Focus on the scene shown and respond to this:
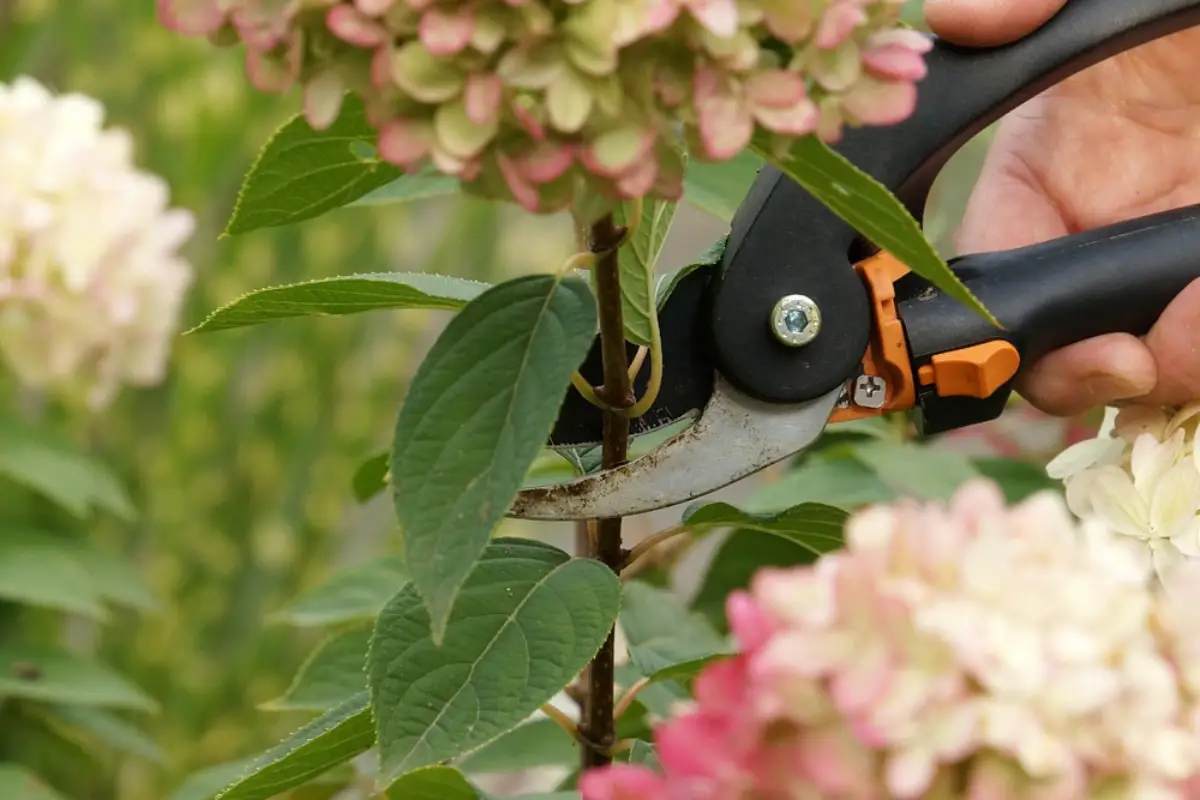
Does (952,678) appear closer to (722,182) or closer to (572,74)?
(572,74)

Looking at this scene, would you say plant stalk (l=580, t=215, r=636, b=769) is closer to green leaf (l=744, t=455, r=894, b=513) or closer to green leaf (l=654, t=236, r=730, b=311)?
green leaf (l=654, t=236, r=730, b=311)

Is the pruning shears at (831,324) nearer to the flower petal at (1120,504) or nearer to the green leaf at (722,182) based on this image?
the flower petal at (1120,504)

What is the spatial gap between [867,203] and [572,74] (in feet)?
0.25

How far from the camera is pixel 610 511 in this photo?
1.27ft

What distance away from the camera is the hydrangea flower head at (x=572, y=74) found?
0.24 metres

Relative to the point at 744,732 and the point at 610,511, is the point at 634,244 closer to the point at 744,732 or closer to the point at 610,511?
the point at 610,511

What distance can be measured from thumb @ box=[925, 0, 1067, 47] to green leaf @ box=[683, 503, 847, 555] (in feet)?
0.48

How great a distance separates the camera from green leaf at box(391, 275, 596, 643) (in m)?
0.28

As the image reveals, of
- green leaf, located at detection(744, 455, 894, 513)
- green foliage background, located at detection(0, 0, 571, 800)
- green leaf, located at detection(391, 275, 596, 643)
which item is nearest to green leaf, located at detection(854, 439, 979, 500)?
green leaf, located at detection(744, 455, 894, 513)

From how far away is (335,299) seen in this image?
0.35 m

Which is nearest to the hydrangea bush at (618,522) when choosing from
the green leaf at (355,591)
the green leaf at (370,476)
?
the green leaf at (370,476)

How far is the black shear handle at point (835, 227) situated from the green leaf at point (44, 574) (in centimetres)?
50

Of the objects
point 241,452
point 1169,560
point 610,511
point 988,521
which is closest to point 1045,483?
point 1169,560

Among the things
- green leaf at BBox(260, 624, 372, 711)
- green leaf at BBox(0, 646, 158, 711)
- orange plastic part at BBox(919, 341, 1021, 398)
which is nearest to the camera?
orange plastic part at BBox(919, 341, 1021, 398)
